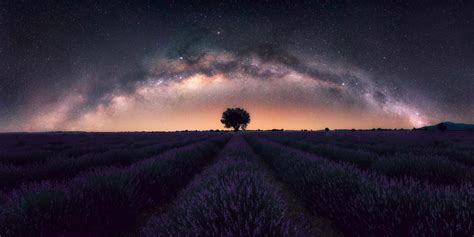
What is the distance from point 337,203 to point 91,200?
357cm

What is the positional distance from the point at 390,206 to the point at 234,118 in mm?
57895

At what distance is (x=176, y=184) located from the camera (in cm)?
561

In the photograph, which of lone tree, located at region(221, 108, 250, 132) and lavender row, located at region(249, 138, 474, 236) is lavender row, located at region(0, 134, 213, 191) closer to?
lavender row, located at region(249, 138, 474, 236)

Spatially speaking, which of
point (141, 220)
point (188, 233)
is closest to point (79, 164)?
point (141, 220)

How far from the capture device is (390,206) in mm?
2477

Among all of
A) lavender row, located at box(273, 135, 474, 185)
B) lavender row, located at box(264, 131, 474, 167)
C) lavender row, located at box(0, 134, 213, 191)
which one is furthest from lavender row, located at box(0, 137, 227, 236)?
lavender row, located at box(264, 131, 474, 167)

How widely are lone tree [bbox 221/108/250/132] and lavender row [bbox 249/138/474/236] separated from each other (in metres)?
Result: 56.3

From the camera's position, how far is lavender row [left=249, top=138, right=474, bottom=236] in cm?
200

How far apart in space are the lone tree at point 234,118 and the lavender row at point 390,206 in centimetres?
5625

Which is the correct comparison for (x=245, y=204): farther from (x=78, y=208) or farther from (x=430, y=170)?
(x=430, y=170)

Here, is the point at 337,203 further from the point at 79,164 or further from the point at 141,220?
the point at 79,164

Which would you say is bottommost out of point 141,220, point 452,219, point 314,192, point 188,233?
point 141,220

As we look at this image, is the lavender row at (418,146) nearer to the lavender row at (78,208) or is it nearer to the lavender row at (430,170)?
the lavender row at (430,170)

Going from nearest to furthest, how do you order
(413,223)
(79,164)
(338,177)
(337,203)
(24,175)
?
(413,223) → (337,203) → (338,177) → (24,175) → (79,164)
